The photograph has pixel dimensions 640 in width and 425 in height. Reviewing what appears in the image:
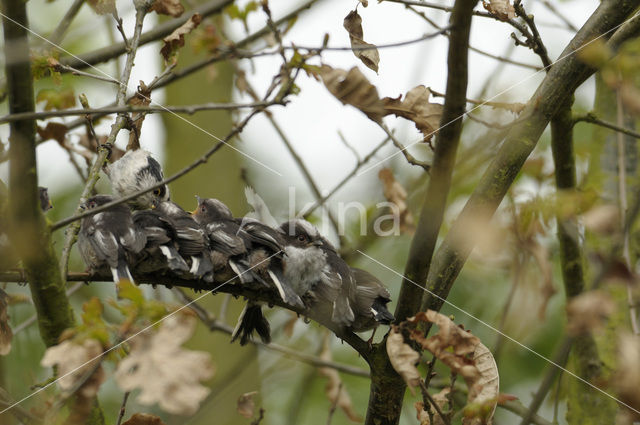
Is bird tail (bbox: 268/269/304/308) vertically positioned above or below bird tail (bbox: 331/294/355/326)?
above

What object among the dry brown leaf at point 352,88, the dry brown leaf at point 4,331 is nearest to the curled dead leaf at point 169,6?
the dry brown leaf at point 352,88

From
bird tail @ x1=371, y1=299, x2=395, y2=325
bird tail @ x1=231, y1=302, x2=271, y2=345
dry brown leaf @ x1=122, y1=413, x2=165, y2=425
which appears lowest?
dry brown leaf @ x1=122, y1=413, x2=165, y2=425

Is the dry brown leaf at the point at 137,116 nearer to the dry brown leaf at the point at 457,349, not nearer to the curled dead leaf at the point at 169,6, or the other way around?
the curled dead leaf at the point at 169,6

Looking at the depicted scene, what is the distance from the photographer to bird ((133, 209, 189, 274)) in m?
2.74

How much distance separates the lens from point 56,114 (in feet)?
6.48

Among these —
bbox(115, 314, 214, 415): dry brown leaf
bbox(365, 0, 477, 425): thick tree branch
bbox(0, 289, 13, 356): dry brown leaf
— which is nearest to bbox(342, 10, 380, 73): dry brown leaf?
bbox(365, 0, 477, 425): thick tree branch

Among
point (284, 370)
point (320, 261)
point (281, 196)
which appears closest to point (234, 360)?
point (284, 370)

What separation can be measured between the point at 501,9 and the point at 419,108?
22.8 inches

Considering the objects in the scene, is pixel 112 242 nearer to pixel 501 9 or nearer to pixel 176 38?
pixel 176 38

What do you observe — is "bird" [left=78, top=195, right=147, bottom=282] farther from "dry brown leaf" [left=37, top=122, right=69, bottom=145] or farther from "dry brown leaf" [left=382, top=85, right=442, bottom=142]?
"dry brown leaf" [left=382, top=85, right=442, bottom=142]

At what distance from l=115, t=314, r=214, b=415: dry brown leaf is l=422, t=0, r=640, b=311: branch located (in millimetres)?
1231

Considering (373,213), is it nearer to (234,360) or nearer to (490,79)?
(490,79)

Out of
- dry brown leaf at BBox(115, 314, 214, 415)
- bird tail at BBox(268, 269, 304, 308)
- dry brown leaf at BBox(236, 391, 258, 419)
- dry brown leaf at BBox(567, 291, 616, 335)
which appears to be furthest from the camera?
dry brown leaf at BBox(236, 391, 258, 419)

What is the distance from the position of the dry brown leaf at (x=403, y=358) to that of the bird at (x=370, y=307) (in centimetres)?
36
